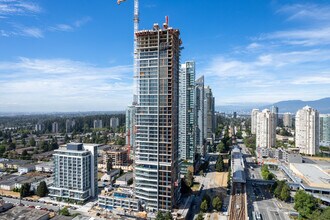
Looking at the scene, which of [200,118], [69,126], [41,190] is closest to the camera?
[41,190]

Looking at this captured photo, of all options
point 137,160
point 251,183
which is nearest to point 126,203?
point 137,160

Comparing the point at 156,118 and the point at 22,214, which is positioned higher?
the point at 156,118

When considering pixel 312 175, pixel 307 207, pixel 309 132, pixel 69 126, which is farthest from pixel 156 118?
pixel 69 126

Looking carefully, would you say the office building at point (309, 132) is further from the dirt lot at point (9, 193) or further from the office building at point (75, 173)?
the dirt lot at point (9, 193)

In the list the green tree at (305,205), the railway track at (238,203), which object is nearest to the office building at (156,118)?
the railway track at (238,203)

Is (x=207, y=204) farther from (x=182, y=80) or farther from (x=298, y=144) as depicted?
(x=298, y=144)

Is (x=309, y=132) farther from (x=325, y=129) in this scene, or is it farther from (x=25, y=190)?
(x=25, y=190)

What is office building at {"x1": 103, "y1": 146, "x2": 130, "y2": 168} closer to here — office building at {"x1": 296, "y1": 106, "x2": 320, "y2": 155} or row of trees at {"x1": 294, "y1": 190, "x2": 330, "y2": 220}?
row of trees at {"x1": 294, "y1": 190, "x2": 330, "y2": 220}
